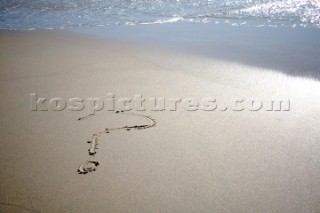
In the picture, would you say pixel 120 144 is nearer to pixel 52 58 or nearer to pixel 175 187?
pixel 175 187

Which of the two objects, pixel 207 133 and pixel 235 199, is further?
pixel 207 133

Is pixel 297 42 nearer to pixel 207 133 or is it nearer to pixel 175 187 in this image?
pixel 207 133

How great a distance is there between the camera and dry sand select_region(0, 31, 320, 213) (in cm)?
195

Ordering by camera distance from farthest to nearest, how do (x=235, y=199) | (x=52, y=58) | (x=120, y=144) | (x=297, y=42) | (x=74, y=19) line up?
(x=74, y=19) < (x=297, y=42) < (x=52, y=58) < (x=120, y=144) < (x=235, y=199)

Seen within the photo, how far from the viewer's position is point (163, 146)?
2430 millimetres

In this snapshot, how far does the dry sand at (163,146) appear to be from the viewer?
1953 mm

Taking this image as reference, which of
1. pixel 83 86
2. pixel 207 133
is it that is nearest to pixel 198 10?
pixel 83 86

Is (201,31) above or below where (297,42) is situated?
above

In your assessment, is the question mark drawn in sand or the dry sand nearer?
the dry sand

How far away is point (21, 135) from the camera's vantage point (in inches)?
101

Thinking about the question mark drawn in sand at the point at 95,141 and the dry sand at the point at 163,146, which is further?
the question mark drawn in sand at the point at 95,141

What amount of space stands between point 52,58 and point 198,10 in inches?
148

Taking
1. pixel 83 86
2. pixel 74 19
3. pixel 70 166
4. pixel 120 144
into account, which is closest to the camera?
pixel 70 166

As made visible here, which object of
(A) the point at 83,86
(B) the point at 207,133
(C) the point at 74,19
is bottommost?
(B) the point at 207,133
